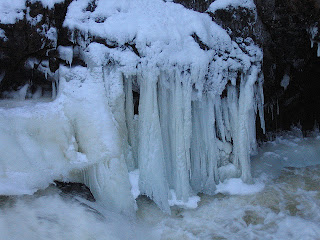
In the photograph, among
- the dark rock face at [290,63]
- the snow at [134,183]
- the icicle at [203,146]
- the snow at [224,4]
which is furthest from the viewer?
the dark rock face at [290,63]

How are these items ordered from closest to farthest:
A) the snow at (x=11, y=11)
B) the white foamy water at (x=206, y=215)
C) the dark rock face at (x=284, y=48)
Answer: the white foamy water at (x=206, y=215), the snow at (x=11, y=11), the dark rock face at (x=284, y=48)

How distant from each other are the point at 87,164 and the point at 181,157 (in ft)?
4.22

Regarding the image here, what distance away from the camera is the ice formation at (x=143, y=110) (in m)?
3.87

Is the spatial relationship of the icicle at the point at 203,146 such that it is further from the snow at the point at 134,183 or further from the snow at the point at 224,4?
the snow at the point at 224,4

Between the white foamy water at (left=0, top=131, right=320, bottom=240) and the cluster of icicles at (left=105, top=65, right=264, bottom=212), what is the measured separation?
25 centimetres

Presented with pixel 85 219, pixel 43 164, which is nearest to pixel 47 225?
pixel 85 219

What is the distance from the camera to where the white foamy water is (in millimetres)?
3314

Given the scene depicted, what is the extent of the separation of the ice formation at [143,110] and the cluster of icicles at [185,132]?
15mm

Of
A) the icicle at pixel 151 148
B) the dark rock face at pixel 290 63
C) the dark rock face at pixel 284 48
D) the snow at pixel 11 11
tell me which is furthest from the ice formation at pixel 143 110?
the dark rock face at pixel 290 63

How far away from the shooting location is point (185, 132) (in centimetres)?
441

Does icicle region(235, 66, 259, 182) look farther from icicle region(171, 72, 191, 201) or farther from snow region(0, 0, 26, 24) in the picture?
snow region(0, 0, 26, 24)

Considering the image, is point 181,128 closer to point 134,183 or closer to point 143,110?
point 143,110

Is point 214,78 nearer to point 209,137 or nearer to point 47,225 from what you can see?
point 209,137

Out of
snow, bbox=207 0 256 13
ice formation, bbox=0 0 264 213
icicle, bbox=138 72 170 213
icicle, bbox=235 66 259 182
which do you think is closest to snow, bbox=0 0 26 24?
ice formation, bbox=0 0 264 213
